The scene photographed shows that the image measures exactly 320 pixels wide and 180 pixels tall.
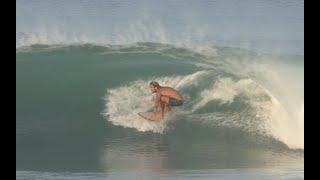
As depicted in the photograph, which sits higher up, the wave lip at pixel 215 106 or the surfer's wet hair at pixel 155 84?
the surfer's wet hair at pixel 155 84

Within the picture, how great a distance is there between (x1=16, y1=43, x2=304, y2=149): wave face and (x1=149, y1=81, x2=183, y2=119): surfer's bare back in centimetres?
4

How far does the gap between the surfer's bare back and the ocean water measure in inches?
1.9

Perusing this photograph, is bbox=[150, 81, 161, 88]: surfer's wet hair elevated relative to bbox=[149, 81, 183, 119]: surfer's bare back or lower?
elevated

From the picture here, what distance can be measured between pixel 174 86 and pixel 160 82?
0.33 ft

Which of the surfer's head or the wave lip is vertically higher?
the surfer's head

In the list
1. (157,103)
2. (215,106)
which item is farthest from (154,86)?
(215,106)

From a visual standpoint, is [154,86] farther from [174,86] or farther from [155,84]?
[174,86]

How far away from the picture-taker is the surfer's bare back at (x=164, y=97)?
171 inches

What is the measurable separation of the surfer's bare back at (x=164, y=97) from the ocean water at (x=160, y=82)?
0.16 ft

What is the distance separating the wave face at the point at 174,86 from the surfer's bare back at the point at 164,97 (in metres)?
0.04

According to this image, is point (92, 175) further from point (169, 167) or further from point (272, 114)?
point (272, 114)

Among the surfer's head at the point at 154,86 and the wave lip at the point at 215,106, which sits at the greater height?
the surfer's head at the point at 154,86

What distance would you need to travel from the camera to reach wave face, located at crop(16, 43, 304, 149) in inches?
171
